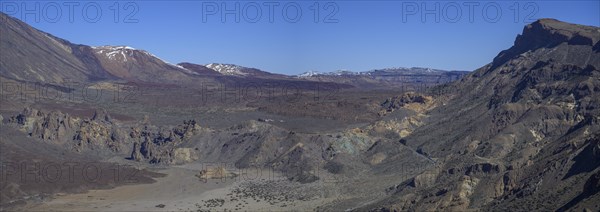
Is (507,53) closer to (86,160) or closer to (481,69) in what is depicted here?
(481,69)

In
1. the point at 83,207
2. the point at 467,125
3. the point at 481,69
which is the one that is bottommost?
the point at 83,207

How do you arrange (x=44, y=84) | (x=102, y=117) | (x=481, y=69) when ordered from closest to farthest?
(x=102, y=117)
(x=481, y=69)
(x=44, y=84)

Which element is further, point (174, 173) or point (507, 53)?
point (507, 53)

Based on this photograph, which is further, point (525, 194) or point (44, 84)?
point (44, 84)

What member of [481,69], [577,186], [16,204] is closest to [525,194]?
[577,186]

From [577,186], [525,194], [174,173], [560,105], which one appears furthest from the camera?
[174,173]

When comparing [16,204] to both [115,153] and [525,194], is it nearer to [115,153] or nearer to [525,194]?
[115,153]

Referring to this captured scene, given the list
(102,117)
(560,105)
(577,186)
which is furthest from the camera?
(102,117)

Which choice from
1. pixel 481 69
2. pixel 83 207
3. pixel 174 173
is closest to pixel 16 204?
pixel 83 207

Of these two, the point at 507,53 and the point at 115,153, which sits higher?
the point at 507,53
